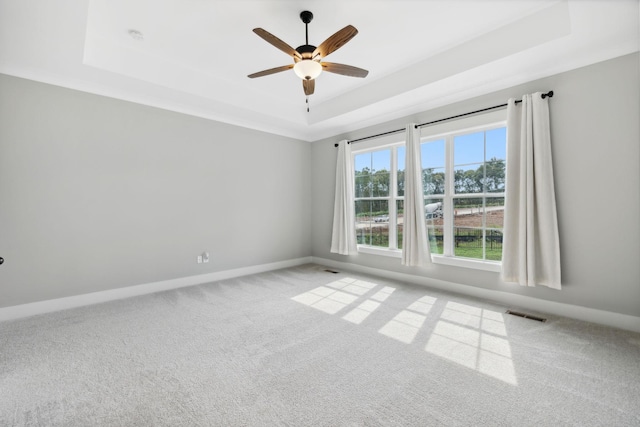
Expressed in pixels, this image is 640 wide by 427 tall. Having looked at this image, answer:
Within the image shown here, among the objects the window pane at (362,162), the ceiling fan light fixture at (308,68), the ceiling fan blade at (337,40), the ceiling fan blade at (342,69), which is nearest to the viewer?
the ceiling fan blade at (337,40)

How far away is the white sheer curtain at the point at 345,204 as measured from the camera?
5059 mm

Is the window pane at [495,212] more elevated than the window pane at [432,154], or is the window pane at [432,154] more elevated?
the window pane at [432,154]

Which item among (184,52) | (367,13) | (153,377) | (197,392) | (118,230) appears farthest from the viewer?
(118,230)

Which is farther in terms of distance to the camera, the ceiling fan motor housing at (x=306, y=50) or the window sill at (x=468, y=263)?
the window sill at (x=468, y=263)

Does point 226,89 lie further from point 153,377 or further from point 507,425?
point 507,425

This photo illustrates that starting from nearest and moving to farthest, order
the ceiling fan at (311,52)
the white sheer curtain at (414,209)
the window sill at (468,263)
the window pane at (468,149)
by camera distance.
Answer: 1. the ceiling fan at (311,52)
2. the window sill at (468,263)
3. the window pane at (468,149)
4. the white sheer curtain at (414,209)

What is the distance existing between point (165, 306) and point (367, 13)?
377 cm

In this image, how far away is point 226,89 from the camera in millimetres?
4031

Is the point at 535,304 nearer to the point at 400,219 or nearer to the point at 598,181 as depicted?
the point at 598,181

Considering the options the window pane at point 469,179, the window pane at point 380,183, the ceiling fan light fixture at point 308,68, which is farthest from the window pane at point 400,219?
the ceiling fan light fixture at point 308,68

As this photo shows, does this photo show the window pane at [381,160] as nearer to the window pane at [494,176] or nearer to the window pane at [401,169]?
the window pane at [401,169]

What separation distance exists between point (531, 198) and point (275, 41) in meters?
3.00

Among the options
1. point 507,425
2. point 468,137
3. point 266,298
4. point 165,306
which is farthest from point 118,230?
point 468,137

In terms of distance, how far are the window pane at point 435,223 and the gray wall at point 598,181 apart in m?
1.11
